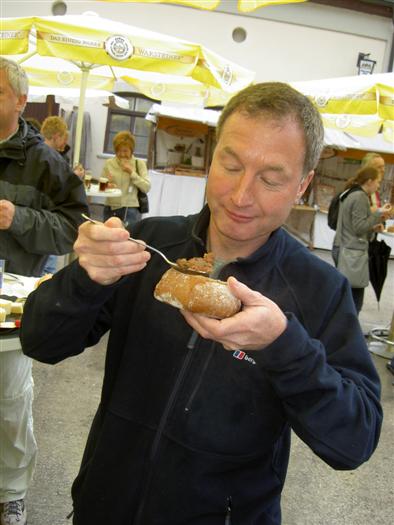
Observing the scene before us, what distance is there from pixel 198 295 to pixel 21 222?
5.80 ft

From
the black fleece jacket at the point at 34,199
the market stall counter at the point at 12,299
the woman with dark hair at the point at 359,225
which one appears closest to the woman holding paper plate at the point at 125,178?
the woman with dark hair at the point at 359,225

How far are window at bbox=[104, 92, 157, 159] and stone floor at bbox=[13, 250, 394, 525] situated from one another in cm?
1144

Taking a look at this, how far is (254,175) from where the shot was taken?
1.36 m

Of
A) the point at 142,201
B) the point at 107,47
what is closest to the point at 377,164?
the point at 107,47

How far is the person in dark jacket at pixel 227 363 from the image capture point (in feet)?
4.35

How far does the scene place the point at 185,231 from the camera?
1570 millimetres

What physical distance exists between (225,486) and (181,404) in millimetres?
254

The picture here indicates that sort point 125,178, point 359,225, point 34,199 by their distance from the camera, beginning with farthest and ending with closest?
point 125,178 → point 359,225 → point 34,199

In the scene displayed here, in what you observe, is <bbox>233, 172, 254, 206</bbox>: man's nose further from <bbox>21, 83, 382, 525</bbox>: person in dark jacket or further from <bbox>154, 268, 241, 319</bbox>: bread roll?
<bbox>154, 268, 241, 319</bbox>: bread roll

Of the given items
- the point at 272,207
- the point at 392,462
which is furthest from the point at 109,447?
the point at 392,462

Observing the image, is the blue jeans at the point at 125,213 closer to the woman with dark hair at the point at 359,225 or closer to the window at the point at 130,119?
the woman with dark hair at the point at 359,225

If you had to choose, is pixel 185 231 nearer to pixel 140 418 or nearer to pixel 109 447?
pixel 140 418

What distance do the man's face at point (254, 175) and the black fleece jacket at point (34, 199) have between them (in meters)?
1.56

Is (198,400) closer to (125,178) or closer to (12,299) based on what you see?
(12,299)
